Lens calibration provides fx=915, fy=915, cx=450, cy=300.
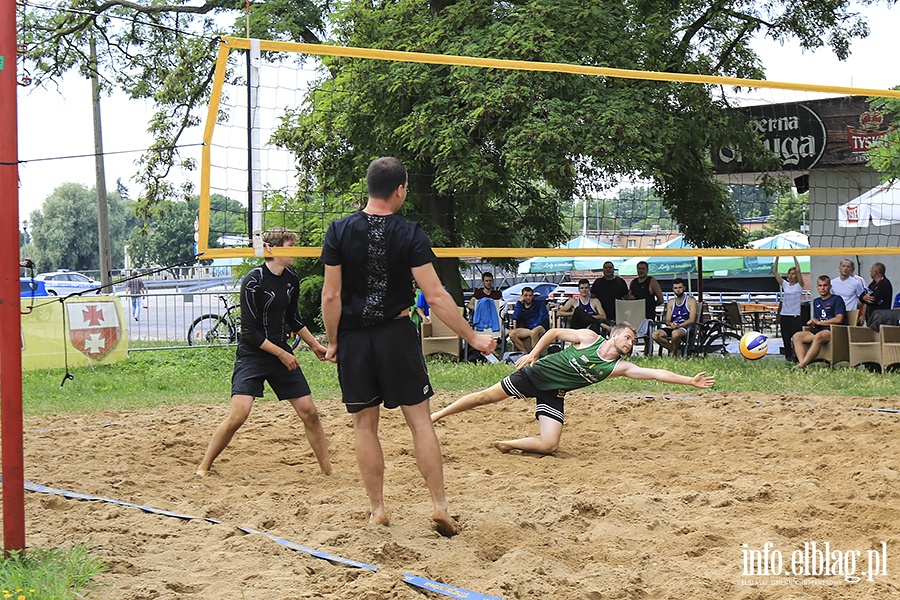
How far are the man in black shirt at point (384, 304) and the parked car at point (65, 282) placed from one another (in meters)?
22.2

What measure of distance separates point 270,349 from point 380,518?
1.56 meters

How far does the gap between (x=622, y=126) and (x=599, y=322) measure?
281cm

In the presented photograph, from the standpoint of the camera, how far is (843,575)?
11.7 ft

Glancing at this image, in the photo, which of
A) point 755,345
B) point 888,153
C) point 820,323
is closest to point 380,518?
point 755,345

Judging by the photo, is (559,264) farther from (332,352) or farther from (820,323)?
(332,352)

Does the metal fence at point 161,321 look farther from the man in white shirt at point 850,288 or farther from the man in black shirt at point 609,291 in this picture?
the man in white shirt at point 850,288

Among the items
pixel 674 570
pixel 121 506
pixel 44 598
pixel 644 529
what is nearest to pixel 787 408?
pixel 644 529

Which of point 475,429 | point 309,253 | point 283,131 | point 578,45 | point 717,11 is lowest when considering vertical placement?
point 475,429

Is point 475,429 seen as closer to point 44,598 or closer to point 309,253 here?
point 309,253

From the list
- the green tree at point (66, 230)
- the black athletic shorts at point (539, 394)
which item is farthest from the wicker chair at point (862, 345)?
the green tree at point (66, 230)

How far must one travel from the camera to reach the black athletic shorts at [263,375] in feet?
17.9

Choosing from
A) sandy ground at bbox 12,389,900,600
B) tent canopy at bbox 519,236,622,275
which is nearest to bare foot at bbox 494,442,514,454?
sandy ground at bbox 12,389,900,600

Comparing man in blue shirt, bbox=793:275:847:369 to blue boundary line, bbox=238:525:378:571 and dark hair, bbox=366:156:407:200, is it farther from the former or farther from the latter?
blue boundary line, bbox=238:525:378:571

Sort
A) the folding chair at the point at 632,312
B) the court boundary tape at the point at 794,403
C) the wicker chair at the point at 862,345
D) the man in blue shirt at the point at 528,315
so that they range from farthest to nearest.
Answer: the folding chair at the point at 632,312 < the man in blue shirt at the point at 528,315 < the wicker chair at the point at 862,345 < the court boundary tape at the point at 794,403
